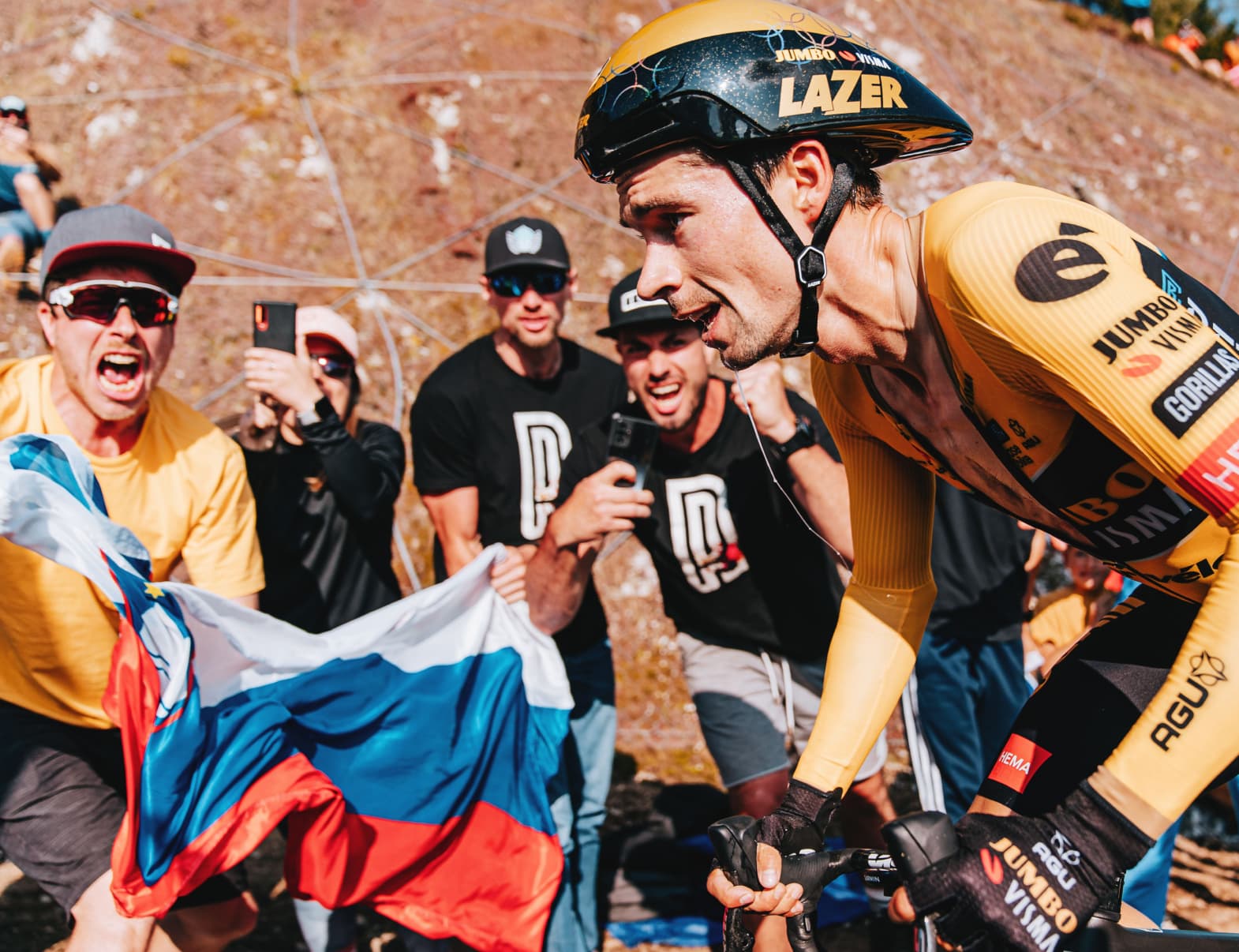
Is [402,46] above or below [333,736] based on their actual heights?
above

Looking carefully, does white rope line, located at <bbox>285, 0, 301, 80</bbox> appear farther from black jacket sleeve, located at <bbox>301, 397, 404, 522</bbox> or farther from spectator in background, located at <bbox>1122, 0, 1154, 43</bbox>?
spectator in background, located at <bbox>1122, 0, 1154, 43</bbox>

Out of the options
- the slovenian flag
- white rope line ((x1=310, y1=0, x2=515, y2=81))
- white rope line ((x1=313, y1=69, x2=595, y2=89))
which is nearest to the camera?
the slovenian flag

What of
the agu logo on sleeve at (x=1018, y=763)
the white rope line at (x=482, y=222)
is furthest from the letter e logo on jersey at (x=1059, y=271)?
the white rope line at (x=482, y=222)

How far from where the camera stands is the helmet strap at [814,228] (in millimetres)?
2141

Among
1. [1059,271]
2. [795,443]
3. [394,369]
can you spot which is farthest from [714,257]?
[394,369]

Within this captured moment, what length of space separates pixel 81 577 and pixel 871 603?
270 centimetres

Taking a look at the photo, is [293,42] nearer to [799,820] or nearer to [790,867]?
[799,820]

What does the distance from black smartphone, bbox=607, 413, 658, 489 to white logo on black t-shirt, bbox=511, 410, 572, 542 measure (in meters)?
0.72

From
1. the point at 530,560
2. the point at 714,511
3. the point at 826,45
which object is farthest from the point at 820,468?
the point at 826,45

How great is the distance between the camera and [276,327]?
13.2ft

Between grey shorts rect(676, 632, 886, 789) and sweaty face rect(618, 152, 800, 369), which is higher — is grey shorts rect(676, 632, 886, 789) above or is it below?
below

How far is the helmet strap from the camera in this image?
2141 millimetres

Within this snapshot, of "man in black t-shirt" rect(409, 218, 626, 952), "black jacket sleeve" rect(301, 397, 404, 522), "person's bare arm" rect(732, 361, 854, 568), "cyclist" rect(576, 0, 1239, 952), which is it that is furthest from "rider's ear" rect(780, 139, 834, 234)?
"man in black t-shirt" rect(409, 218, 626, 952)

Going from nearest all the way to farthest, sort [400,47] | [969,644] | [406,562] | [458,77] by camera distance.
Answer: [969,644]
[406,562]
[458,77]
[400,47]
